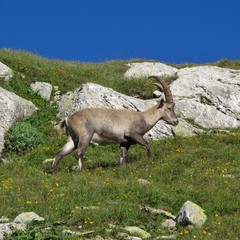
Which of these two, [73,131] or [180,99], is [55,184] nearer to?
[73,131]

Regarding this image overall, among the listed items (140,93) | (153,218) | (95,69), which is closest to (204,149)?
(153,218)

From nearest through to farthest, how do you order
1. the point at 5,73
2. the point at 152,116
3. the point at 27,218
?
the point at 27,218
the point at 152,116
the point at 5,73

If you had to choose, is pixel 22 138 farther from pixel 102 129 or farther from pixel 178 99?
pixel 178 99

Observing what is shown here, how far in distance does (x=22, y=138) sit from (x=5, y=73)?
6.05 metres

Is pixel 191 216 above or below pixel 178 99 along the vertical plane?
below

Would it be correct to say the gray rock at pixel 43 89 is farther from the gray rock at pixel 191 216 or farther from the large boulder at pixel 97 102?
the gray rock at pixel 191 216

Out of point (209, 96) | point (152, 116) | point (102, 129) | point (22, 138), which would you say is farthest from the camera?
point (209, 96)

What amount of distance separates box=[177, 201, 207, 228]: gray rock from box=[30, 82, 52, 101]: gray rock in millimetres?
15889

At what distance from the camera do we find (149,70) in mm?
34219

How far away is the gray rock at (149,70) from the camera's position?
3378 centimetres

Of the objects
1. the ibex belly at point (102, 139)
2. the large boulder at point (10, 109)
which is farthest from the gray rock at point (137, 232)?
the large boulder at point (10, 109)

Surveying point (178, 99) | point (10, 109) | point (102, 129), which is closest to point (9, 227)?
point (102, 129)

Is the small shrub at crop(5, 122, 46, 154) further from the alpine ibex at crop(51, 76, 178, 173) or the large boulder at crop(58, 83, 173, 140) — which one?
the alpine ibex at crop(51, 76, 178, 173)

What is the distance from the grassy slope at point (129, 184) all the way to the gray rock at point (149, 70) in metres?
7.39
